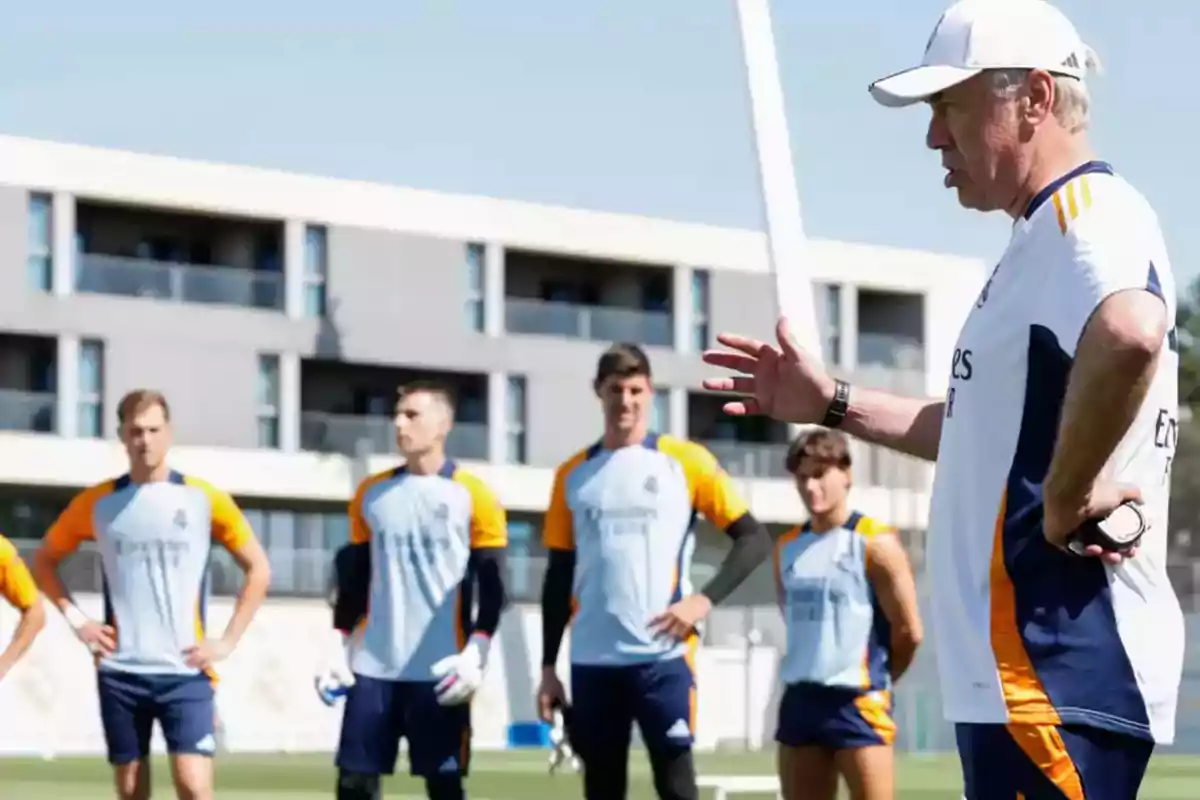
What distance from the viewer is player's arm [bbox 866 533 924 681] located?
1098cm

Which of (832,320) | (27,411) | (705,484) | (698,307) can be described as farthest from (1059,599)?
(832,320)

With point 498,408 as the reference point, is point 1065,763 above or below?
below

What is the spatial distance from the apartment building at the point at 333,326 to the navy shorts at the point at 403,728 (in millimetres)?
39853

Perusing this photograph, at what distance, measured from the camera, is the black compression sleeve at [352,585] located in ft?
37.8

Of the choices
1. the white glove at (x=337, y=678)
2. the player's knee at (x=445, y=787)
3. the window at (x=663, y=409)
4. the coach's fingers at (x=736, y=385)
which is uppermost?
the window at (x=663, y=409)

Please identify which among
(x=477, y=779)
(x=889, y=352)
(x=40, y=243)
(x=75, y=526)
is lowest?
(x=477, y=779)

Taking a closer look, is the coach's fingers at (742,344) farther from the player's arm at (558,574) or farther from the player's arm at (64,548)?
the player's arm at (64,548)

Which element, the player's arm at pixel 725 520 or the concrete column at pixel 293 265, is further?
the concrete column at pixel 293 265

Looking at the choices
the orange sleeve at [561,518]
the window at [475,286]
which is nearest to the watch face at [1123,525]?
the orange sleeve at [561,518]

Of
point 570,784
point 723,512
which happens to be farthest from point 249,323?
point 723,512

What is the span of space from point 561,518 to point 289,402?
149ft

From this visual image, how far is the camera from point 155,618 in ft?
39.4

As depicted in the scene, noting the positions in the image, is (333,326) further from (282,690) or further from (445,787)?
(445,787)

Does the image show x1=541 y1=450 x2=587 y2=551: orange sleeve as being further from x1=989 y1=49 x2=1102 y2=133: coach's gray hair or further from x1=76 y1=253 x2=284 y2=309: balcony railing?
x1=76 y1=253 x2=284 y2=309: balcony railing
